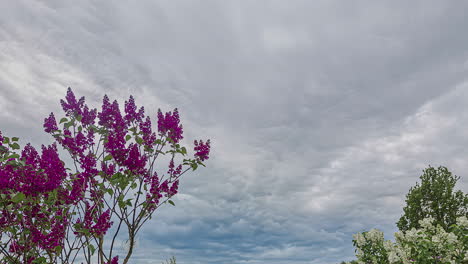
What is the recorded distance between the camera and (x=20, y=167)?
15.9ft

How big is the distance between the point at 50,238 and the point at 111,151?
6.06 ft

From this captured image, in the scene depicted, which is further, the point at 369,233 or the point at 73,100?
the point at 369,233

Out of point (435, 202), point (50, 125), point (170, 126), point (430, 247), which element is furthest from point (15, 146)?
point (435, 202)

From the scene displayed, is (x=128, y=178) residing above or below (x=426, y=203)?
below

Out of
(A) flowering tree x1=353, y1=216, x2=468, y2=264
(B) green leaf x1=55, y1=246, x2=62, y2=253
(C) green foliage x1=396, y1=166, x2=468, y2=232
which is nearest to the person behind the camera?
(B) green leaf x1=55, y1=246, x2=62, y2=253

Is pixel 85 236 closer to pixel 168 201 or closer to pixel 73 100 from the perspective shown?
pixel 168 201

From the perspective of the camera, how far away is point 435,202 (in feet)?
77.7

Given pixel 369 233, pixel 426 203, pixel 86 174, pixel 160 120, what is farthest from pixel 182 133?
pixel 426 203

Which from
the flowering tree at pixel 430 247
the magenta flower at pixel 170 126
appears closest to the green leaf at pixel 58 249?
the magenta flower at pixel 170 126

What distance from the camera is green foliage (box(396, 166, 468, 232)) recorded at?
2323 centimetres

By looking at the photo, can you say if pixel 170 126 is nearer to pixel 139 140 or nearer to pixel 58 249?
pixel 139 140

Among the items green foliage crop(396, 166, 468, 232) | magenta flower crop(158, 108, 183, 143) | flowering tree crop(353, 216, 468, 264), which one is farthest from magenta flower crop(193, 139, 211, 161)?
green foliage crop(396, 166, 468, 232)

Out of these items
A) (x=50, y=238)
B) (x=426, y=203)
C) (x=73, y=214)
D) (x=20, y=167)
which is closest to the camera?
(x=20, y=167)

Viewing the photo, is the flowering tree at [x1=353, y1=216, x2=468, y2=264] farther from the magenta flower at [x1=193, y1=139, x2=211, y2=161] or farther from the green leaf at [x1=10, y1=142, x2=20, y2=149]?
the green leaf at [x1=10, y1=142, x2=20, y2=149]
